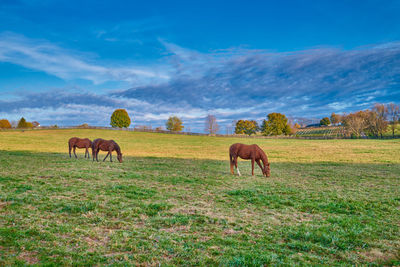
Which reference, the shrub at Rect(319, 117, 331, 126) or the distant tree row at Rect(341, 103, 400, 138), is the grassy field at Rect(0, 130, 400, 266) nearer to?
the distant tree row at Rect(341, 103, 400, 138)

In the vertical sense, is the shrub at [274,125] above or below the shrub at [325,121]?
below

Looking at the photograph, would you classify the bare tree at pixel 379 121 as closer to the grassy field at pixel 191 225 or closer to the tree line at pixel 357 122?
the tree line at pixel 357 122

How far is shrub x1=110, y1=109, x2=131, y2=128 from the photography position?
88688 mm

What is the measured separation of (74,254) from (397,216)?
9.55 m

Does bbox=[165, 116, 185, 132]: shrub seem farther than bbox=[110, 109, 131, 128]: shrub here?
Yes

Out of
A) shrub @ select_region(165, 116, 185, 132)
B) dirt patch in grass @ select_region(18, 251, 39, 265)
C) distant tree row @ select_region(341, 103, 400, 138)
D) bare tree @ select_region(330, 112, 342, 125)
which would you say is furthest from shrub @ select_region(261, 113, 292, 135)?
dirt patch in grass @ select_region(18, 251, 39, 265)

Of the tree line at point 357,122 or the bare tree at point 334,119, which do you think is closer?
the tree line at point 357,122

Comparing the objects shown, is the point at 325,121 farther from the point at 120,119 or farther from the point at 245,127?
the point at 120,119

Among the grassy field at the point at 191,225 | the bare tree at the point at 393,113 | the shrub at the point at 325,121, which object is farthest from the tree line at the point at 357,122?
the grassy field at the point at 191,225

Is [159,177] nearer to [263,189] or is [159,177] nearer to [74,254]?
[263,189]

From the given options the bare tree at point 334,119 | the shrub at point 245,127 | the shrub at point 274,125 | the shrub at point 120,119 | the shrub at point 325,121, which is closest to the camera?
the shrub at point 274,125

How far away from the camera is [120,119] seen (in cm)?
8856

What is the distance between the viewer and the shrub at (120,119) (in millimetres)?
88688

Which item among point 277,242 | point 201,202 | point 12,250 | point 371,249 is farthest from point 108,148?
point 371,249
